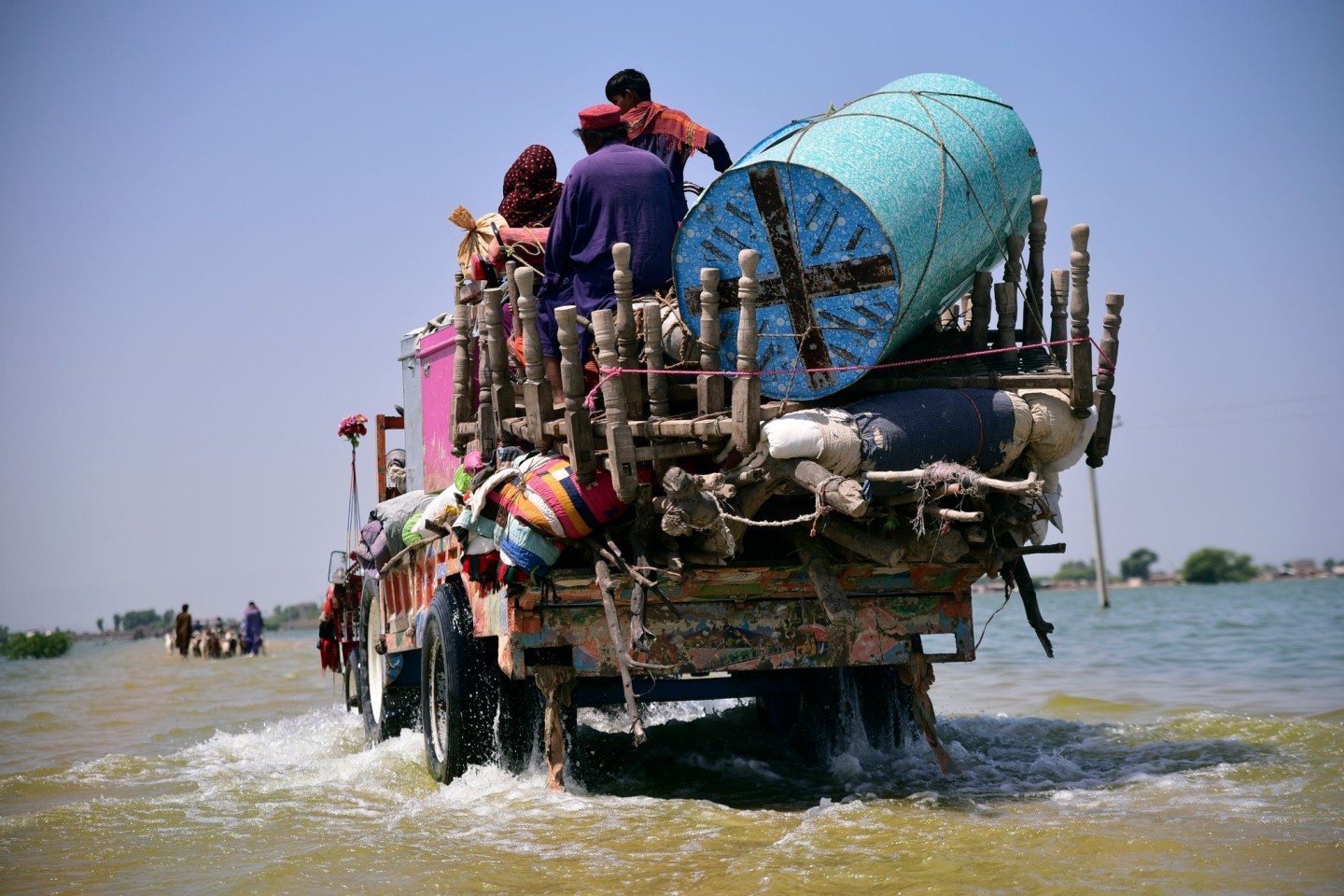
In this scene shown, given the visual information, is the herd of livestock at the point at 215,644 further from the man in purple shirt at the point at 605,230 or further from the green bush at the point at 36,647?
the man in purple shirt at the point at 605,230

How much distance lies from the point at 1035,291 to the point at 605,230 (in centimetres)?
207

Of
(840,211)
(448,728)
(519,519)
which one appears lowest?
(448,728)

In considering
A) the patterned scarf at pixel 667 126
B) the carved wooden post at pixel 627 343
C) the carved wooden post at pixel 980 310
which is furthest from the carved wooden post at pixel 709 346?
the patterned scarf at pixel 667 126

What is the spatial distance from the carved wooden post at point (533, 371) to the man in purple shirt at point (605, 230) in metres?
0.20

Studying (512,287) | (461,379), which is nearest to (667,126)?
(512,287)

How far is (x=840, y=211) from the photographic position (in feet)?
18.8

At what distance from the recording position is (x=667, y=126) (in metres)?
7.62

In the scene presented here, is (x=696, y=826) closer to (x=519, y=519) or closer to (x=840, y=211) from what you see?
(x=519, y=519)

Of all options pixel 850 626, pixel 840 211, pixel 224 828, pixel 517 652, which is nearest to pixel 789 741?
pixel 850 626

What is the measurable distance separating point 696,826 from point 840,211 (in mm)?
2721

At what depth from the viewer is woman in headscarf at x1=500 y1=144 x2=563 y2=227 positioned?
7.53 meters

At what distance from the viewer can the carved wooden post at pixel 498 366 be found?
258 inches

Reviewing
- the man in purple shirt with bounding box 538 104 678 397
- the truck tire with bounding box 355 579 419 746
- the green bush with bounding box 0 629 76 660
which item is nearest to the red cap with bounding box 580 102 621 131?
the man in purple shirt with bounding box 538 104 678 397

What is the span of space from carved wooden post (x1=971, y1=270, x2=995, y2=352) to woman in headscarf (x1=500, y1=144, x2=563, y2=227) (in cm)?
235
